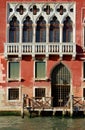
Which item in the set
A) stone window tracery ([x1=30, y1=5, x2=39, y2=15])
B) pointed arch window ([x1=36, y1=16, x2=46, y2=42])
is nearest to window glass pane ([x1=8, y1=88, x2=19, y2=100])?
pointed arch window ([x1=36, y1=16, x2=46, y2=42])

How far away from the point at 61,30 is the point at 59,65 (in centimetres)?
215

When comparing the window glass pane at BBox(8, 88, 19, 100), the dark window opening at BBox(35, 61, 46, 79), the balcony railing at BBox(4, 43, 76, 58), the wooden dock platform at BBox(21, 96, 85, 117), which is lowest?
the wooden dock platform at BBox(21, 96, 85, 117)

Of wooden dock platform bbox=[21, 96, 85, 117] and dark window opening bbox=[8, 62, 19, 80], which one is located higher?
dark window opening bbox=[8, 62, 19, 80]

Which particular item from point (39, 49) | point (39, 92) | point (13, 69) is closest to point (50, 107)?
point (39, 92)

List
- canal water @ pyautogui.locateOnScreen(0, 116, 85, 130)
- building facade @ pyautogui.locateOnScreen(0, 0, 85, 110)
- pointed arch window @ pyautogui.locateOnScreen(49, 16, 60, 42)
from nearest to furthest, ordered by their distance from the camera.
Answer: canal water @ pyautogui.locateOnScreen(0, 116, 85, 130) → building facade @ pyautogui.locateOnScreen(0, 0, 85, 110) → pointed arch window @ pyautogui.locateOnScreen(49, 16, 60, 42)

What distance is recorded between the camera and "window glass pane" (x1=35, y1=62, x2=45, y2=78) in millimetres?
29781

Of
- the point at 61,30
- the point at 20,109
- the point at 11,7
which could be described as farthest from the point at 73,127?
the point at 11,7

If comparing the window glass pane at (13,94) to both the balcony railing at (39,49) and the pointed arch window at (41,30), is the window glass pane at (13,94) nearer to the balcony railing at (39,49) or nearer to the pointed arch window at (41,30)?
the balcony railing at (39,49)

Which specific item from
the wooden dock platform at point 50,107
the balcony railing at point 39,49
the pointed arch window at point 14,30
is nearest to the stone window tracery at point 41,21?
the pointed arch window at point 14,30

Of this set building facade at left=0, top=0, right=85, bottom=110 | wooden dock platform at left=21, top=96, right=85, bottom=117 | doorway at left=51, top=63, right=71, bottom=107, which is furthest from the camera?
doorway at left=51, top=63, right=71, bottom=107

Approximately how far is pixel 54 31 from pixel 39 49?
5.33ft

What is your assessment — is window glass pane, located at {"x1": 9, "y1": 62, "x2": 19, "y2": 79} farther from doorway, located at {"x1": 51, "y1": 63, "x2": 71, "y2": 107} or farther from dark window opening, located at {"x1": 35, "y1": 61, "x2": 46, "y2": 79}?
doorway, located at {"x1": 51, "y1": 63, "x2": 71, "y2": 107}

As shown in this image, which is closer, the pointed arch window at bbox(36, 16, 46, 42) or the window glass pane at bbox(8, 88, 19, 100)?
the window glass pane at bbox(8, 88, 19, 100)

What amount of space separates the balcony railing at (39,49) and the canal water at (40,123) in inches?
158
